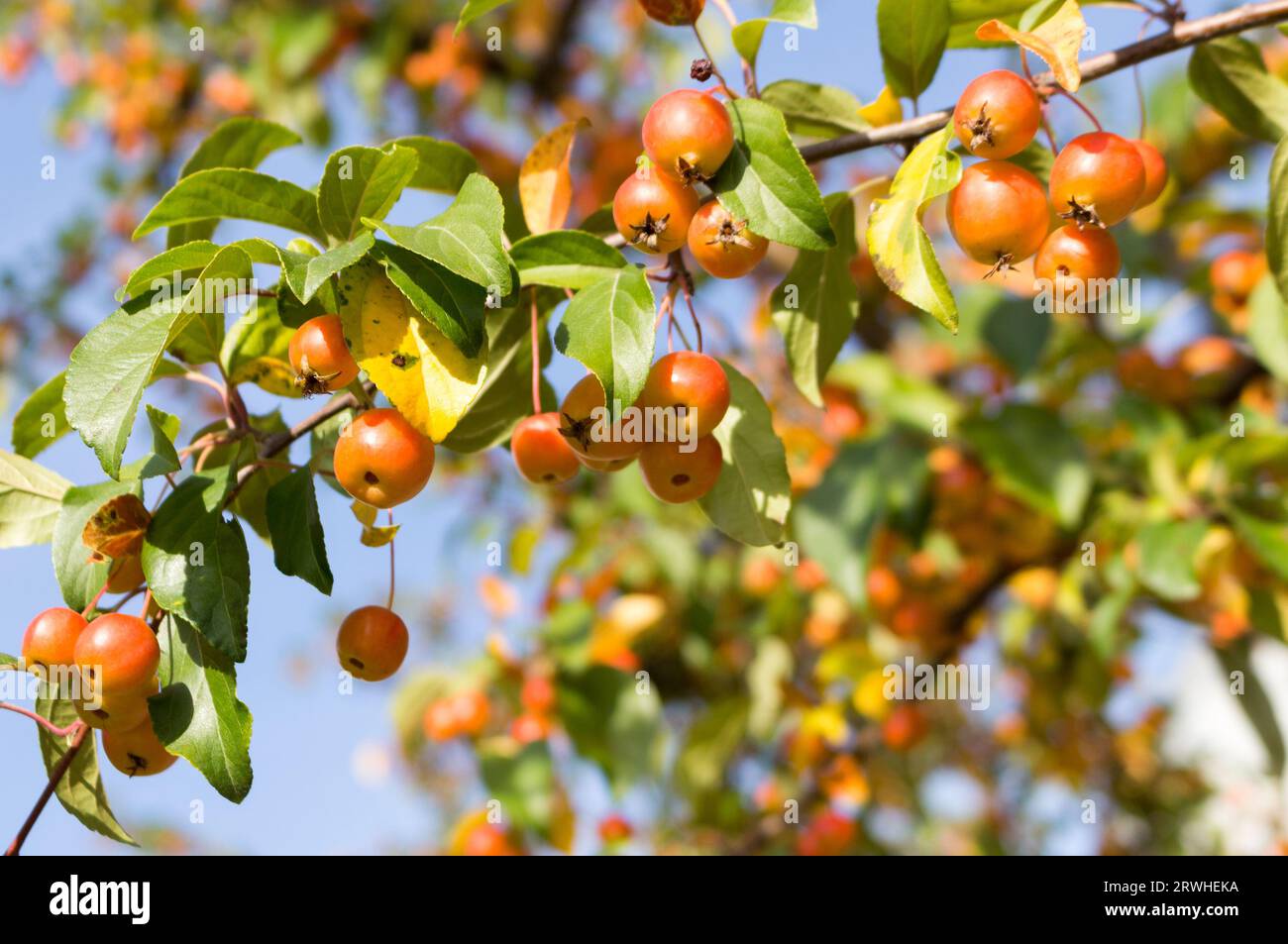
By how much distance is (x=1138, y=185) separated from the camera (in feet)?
3.25

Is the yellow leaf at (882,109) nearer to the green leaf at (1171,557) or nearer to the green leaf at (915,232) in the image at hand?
the green leaf at (915,232)

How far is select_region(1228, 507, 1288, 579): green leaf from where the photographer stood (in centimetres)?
191

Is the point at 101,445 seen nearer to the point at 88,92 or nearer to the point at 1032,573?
the point at 1032,573

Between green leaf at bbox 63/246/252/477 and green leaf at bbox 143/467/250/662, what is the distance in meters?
0.12

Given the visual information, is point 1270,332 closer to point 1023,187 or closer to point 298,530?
point 1023,187

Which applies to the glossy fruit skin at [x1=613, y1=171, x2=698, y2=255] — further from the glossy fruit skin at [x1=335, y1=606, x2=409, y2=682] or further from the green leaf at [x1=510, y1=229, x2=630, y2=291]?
the glossy fruit skin at [x1=335, y1=606, x2=409, y2=682]

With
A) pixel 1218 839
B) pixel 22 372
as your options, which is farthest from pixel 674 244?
pixel 1218 839

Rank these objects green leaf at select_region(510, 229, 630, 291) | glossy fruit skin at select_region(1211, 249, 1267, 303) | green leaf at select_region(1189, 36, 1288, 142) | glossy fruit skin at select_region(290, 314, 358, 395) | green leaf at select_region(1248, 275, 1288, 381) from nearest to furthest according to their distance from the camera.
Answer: glossy fruit skin at select_region(290, 314, 358, 395)
green leaf at select_region(510, 229, 630, 291)
green leaf at select_region(1189, 36, 1288, 142)
green leaf at select_region(1248, 275, 1288, 381)
glossy fruit skin at select_region(1211, 249, 1267, 303)

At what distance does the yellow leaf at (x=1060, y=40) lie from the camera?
36.8 inches

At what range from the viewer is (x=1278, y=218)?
116 cm

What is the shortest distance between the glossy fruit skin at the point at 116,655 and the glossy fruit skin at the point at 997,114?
2.89 feet

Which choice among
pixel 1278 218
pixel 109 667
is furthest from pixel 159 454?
pixel 1278 218

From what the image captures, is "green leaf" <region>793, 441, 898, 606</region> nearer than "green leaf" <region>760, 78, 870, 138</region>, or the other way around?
"green leaf" <region>760, 78, 870, 138</region>

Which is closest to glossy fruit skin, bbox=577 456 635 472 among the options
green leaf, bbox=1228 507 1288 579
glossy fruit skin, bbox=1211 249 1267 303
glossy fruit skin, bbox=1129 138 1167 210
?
glossy fruit skin, bbox=1129 138 1167 210
